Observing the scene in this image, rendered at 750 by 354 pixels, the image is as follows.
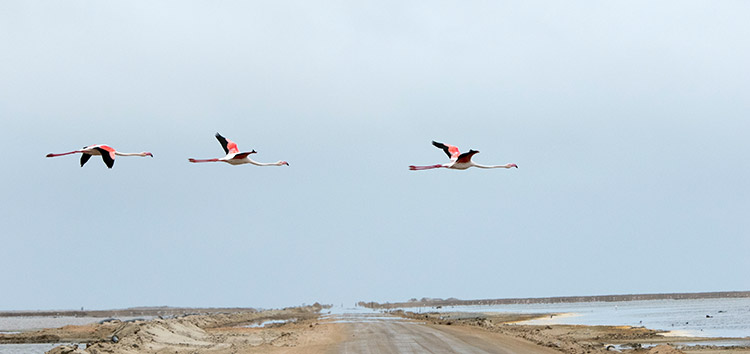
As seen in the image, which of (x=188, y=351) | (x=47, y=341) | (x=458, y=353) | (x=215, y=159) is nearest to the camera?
(x=215, y=159)

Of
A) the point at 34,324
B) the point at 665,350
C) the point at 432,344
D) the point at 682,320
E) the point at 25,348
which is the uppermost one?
the point at 682,320

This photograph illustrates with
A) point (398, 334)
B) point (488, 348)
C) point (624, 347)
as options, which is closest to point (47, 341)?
point (398, 334)

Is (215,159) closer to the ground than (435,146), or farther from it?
closer to the ground

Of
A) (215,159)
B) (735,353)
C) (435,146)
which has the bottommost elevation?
(735,353)

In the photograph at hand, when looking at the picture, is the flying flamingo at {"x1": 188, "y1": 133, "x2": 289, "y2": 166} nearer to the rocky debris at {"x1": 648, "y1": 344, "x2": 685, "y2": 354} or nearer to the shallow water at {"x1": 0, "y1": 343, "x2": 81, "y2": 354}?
the rocky debris at {"x1": 648, "y1": 344, "x2": 685, "y2": 354}

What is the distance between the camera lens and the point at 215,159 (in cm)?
1634

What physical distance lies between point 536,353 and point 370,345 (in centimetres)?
806

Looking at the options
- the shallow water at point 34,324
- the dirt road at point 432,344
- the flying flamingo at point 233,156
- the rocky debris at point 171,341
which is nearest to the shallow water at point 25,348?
the rocky debris at point 171,341

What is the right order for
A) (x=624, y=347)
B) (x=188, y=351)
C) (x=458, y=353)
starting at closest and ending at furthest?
(x=458, y=353)
(x=188, y=351)
(x=624, y=347)


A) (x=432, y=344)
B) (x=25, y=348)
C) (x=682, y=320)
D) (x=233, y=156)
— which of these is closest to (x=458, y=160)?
(x=233, y=156)

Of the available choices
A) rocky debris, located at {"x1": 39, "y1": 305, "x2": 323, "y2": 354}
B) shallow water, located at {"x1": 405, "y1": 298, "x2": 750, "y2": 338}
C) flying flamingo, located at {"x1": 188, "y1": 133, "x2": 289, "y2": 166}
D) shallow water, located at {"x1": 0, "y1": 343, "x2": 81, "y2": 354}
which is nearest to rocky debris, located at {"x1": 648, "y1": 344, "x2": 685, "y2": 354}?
shallow water, located at {"x1": 405, "y1": 298, "x2": 750, "y2": 338}

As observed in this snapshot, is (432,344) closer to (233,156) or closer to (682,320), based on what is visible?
(233,156)

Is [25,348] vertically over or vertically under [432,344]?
under

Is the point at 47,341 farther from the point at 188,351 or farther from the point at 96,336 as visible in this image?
the point at 188,351
